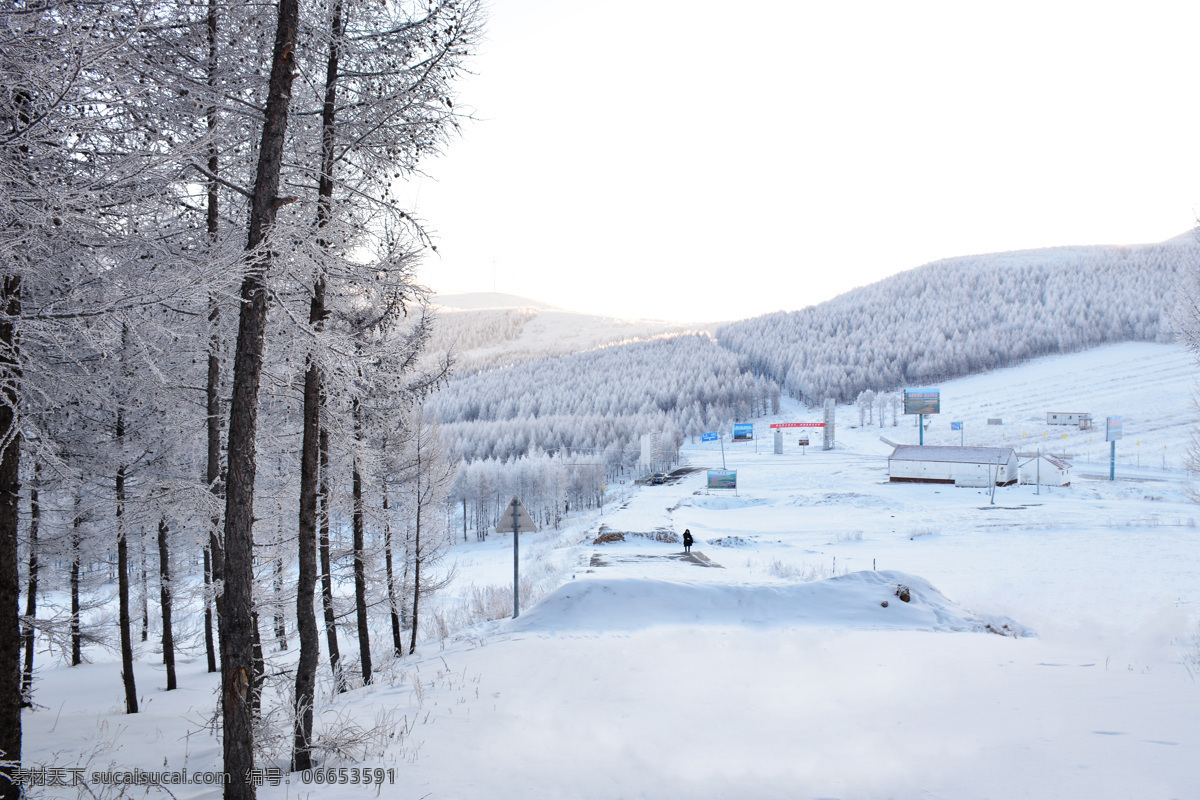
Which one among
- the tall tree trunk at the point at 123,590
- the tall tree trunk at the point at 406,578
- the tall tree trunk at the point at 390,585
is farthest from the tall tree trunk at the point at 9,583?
the tall tree trunk at the point at 406,578

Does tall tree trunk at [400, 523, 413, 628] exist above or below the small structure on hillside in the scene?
below

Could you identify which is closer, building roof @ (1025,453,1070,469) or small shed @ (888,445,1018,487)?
building roof @ (1025,453,1070,469)

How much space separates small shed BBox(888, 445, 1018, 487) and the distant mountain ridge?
257 ft

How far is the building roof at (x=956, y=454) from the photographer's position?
5472 centimetres

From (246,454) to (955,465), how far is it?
62.6m

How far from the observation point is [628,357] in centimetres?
15400

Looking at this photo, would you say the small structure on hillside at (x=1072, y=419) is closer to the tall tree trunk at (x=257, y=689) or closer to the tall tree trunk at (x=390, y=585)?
the tall tree trunk at (x=390, y=585)


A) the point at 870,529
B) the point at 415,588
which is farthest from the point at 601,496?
the point at 415,588

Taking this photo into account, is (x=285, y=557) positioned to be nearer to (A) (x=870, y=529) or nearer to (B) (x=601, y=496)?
(A) (x=870, y=529)

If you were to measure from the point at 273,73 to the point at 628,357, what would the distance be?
148954 millimetres

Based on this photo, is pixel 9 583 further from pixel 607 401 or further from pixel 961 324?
pixel 961 324

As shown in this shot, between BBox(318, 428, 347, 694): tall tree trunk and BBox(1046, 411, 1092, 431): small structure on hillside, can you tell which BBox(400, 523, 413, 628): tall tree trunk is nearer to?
BBox(318, 428, 347, 694): tall tree trunk

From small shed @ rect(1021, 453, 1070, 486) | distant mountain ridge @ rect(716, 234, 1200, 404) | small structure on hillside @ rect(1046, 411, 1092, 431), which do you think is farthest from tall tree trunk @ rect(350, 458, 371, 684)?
distant mountain ridge @ rect(716, 234, 1200, 404)

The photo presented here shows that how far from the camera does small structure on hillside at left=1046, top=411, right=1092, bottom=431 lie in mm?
82113
